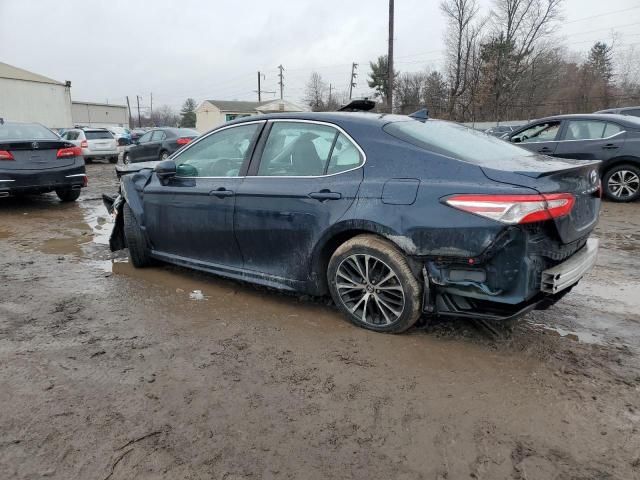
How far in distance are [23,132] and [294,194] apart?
7335mm

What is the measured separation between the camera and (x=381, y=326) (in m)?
3.29

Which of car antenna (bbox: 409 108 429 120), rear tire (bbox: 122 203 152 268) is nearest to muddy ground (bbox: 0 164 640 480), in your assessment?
rear tire (bbox: 122 203 152 268)

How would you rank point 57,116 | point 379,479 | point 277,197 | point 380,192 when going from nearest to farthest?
point 379,479
point 380,192
point 277,197
point 57,116

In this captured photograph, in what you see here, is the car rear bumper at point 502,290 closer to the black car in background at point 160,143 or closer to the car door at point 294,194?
the car door at point 294,194

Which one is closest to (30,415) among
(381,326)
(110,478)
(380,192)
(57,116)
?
(110,478)

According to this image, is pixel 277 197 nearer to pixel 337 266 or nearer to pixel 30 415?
pixel 337 266

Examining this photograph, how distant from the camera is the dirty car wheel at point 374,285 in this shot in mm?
3059

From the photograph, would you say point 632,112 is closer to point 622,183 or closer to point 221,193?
point 622,183

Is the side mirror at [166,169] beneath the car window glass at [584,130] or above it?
beneath

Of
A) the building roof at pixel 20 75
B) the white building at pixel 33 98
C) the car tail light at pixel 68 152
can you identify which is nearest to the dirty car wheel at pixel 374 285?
the car tail light at pixel 68 152

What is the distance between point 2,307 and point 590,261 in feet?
14.6

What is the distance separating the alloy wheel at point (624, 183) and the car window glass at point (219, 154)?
733 centimetres

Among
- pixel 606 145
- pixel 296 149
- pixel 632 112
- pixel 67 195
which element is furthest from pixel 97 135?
pixel 296 149

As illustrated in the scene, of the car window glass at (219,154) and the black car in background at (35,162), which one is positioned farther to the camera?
the black car in background at (35,162)
